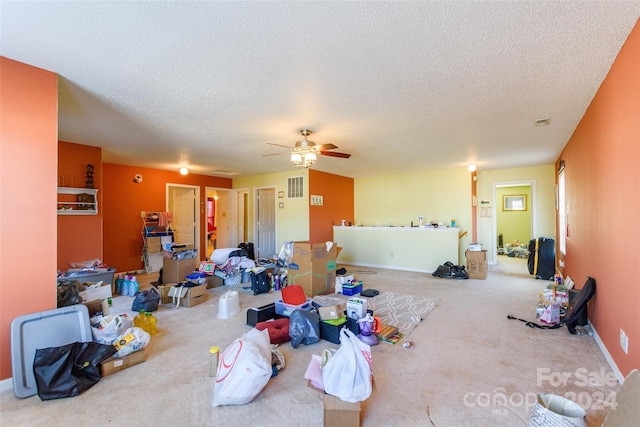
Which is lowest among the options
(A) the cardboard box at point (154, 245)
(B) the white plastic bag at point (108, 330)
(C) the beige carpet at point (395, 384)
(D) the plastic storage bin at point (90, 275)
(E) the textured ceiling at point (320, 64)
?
(C) the beige carpet at point (395, 384)

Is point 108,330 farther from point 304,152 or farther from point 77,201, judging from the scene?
point 77,201

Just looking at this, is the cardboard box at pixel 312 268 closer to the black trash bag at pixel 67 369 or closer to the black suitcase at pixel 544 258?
the black trash bag at pixel 67 369

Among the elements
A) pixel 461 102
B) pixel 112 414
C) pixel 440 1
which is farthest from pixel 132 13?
pixel 461 102

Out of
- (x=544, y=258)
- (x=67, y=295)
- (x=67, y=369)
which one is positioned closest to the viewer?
(x=67, y=369)

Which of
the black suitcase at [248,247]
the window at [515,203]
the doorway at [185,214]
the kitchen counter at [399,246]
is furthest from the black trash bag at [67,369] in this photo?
the window at [515,203]

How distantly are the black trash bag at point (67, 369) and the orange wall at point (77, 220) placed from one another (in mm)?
2873

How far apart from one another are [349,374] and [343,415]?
0.71ft

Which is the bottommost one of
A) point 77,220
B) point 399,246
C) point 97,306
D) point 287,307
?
point 287,307

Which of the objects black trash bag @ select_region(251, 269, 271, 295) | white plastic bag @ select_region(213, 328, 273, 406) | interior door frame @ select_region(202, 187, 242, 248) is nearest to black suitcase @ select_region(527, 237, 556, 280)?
black trash bag @ select_region(251, 269, 271, 295)

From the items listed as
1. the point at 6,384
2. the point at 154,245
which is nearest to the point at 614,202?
the point at 6,384

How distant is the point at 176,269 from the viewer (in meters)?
5.11

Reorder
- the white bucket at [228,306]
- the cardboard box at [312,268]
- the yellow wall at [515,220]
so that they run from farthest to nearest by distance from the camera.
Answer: the yellow wall at [515,220] → the cardboard box at [312,268] → the white bucket at [228,306]

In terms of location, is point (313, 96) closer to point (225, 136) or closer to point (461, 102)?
point (461, 102)

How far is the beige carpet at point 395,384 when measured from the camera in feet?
6.01
